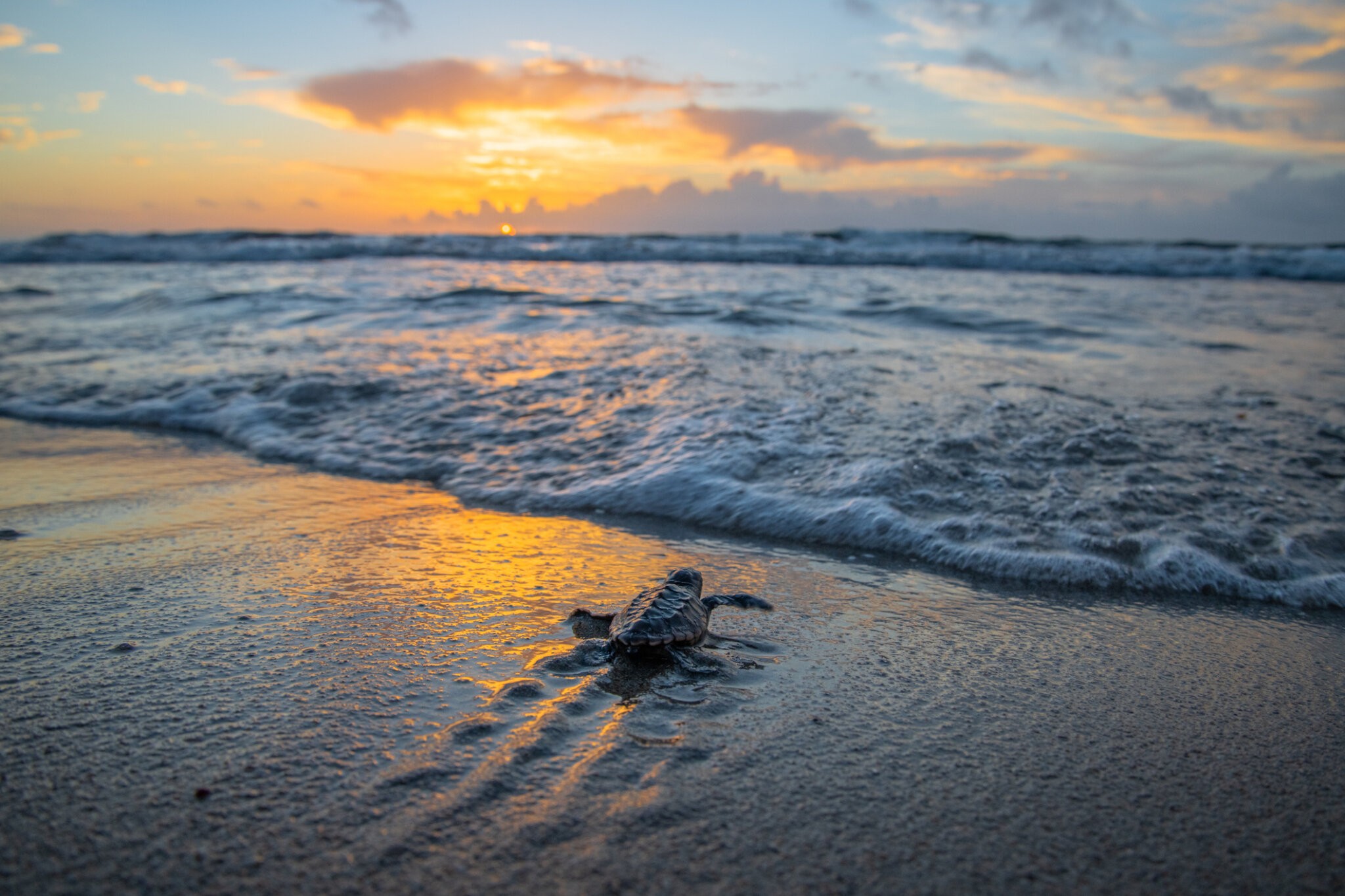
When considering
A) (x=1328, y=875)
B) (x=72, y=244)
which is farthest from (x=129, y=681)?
(x=72, y=244)

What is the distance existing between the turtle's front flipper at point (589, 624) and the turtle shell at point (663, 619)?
0.16ft

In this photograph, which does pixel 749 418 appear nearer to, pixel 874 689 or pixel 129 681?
pixel 874 689

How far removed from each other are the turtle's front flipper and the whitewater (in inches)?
47.7

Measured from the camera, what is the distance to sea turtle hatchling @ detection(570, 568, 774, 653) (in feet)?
6.69

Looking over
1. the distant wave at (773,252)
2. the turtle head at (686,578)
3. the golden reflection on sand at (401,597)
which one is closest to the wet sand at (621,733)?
the golden reflection on sand at (401,597)

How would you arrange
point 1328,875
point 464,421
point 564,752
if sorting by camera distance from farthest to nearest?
point 464,421
point 564,752
point 1328,875

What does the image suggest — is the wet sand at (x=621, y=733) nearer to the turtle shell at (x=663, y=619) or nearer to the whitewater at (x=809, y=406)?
the turtle shell at (x=663, y=619)

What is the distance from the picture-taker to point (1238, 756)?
1.77 m

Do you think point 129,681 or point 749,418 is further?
point 749,418

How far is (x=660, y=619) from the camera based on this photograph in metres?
2.06

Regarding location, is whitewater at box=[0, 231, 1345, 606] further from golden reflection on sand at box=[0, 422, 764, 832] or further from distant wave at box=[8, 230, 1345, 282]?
distant wave at box=[8, 230, 1345, 282]

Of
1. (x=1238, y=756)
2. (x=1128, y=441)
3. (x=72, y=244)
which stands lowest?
(x=1238, y=756)

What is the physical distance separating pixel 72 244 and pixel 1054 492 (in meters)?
33.9

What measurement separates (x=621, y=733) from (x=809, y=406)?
128 inches
